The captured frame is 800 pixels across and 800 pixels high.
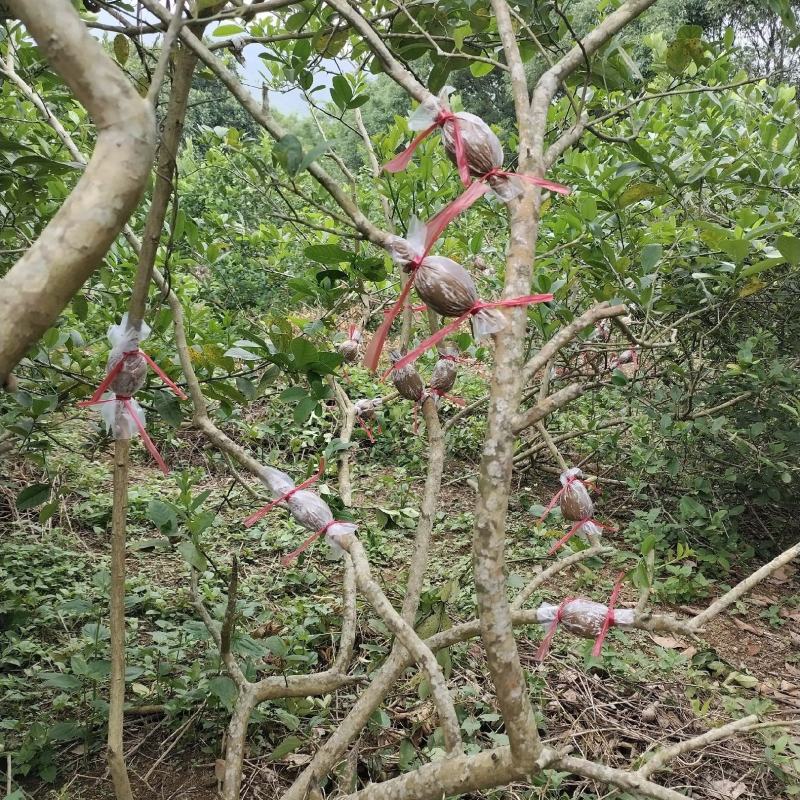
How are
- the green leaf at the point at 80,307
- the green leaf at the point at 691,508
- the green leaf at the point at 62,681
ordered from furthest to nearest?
the green leaf at the point at 691,508 → the green leaf at the point at 80,307 → the green leaf at the point at 62,681

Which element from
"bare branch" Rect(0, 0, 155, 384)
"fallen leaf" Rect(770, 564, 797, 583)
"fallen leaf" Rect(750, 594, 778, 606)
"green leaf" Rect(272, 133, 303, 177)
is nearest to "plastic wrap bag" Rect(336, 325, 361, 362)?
"green leaf" Rect(272, 133, 303, 177)

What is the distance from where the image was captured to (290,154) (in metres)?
0.88

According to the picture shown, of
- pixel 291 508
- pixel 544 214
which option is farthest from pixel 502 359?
pixel 544 214

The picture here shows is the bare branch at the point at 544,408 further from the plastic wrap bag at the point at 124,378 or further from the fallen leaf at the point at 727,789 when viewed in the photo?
the fallen leaf at the point at 727,789

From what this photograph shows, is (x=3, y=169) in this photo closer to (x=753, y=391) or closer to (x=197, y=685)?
(x=197, y=685)

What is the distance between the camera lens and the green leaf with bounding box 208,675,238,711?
1.27m

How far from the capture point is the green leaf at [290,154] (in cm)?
88

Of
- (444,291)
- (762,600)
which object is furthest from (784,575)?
(444,291)

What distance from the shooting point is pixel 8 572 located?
6.99 ft

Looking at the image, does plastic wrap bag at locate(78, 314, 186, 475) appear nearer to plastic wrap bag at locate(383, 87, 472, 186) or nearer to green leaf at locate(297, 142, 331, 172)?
green leaf at locate(297, 142, 331, 172)

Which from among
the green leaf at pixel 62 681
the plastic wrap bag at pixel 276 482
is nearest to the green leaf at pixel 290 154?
the plastic wrap bag at pixel 276 482

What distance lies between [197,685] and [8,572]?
92 centimetres

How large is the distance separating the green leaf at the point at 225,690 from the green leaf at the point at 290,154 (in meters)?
0.95

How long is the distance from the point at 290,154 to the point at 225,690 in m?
0.98
